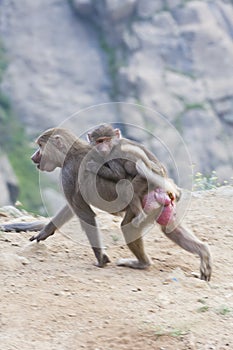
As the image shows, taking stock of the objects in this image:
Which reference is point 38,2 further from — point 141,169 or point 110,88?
point 141,169

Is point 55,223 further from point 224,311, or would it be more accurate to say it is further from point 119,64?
point 119,64

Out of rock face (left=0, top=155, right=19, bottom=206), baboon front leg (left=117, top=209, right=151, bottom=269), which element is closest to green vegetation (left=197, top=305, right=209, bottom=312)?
baboon front leg (left=117, top=209, right=151, bottom=269)

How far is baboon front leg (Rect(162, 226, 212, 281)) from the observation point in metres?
5.07

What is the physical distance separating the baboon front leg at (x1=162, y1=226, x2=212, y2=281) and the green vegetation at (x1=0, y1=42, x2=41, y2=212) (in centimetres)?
2419

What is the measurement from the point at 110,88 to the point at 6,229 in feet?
99.0

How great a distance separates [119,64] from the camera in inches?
1416

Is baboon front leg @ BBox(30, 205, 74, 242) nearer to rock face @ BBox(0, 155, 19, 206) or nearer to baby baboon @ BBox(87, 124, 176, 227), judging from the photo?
baby baboon @ BBox(87, 124, 176, 227)

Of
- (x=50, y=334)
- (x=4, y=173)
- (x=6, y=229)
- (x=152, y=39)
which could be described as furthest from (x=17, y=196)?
(x=50, y=334)

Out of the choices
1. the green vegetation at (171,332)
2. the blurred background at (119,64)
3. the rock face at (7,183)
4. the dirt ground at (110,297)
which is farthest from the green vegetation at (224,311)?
the blurred background at (119,64)

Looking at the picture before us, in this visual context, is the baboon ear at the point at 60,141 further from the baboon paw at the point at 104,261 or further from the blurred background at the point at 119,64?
the blurred background at the point at 119,64

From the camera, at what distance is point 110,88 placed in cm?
3559

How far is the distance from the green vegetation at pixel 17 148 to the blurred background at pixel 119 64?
44 millimetres

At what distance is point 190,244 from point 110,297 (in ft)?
3.08

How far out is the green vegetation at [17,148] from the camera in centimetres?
3017
